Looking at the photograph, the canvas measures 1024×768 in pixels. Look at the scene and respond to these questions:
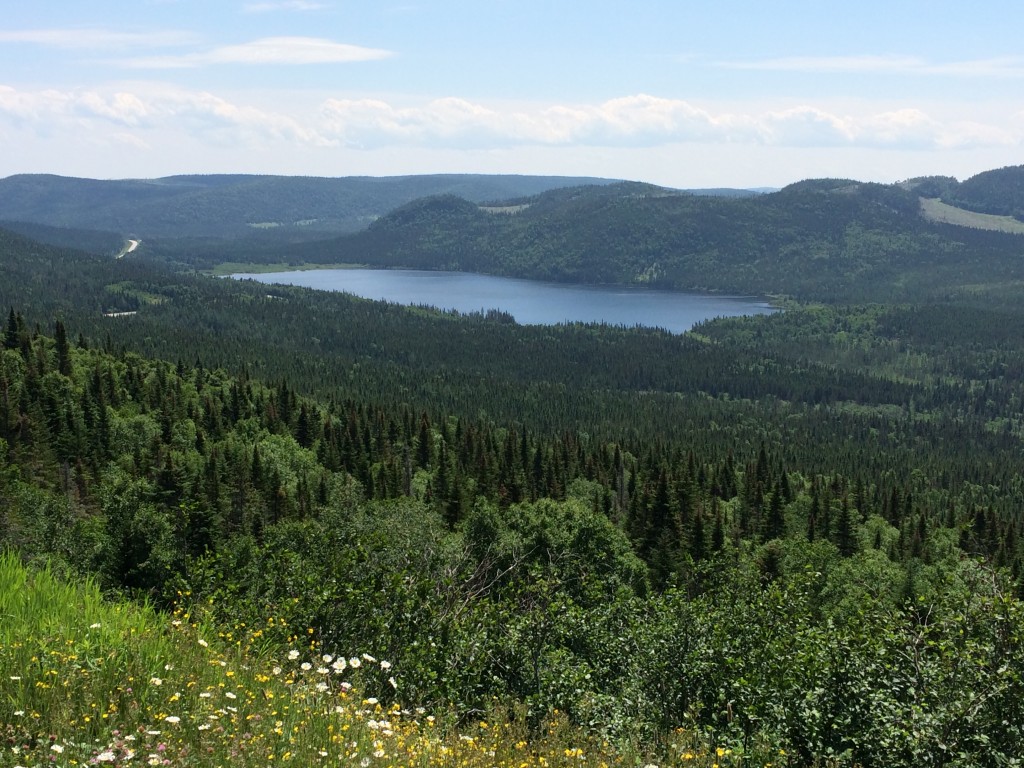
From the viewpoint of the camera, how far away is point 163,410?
486ft

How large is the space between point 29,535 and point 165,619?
57.8m

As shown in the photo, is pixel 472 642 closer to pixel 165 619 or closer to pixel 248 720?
pixel 165 619

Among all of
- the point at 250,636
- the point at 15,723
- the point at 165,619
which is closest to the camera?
the point at 15,723

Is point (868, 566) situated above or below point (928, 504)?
above

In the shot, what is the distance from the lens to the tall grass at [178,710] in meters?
13.5

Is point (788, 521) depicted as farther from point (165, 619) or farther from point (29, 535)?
point (165, 619)

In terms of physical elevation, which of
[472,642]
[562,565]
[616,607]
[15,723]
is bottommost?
[562,565]

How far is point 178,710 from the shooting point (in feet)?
48.8

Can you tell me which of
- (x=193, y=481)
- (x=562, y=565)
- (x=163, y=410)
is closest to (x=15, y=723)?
(x=562, y=565)

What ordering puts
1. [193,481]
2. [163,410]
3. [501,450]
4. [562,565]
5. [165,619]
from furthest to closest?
[501,450], [163,410], [193,481], [562,565], [165,619]

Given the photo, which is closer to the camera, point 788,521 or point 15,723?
point 15,723

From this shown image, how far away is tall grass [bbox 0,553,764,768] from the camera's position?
13469 millimetres

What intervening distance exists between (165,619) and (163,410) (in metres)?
140

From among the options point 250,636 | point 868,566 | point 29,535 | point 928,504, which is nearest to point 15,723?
point 250,636
